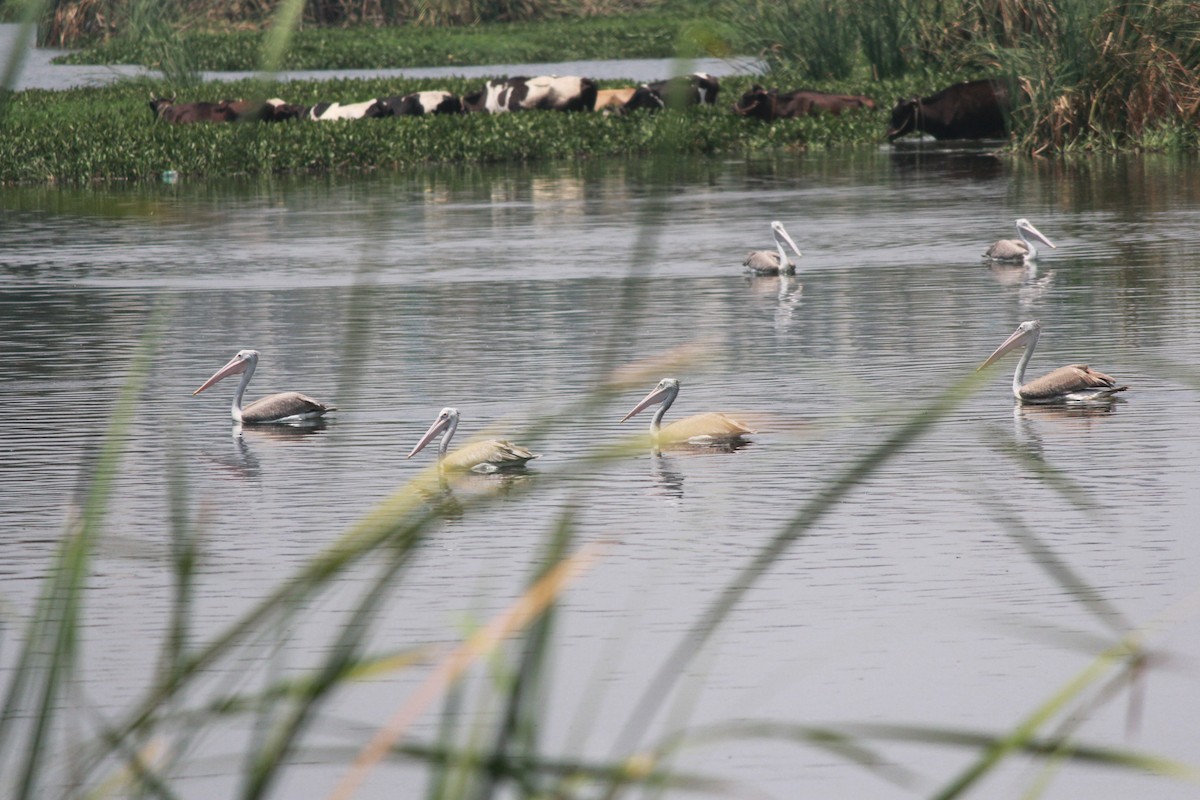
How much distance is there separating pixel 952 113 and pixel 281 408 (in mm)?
21119

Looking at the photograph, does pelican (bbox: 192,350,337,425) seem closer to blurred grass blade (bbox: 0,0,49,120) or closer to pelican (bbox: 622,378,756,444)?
pelican (bbox: 622,378,756,444)

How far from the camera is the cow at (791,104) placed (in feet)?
102

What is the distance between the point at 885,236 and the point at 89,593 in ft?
42.9

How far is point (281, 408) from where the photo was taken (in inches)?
439

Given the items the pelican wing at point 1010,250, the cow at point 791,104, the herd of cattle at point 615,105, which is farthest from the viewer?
the cow at point 791,104

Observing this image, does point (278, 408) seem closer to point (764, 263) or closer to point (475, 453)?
point (475, 453)

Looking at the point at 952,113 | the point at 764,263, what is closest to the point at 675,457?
the point at 764,263

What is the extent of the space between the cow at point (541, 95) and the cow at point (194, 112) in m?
3.67

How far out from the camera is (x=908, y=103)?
30.7 m

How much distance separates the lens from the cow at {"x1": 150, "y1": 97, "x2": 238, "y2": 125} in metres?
31.4

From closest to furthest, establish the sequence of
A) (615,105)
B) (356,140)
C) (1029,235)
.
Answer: (1029,235) → (356,140) → (615,105)

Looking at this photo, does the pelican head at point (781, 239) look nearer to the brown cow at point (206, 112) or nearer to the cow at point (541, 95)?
the brown cow at point (206, 112)

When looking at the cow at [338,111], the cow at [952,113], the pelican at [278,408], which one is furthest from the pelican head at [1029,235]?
the cow at [338,111]

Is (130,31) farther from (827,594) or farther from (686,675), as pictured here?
(827,594)
